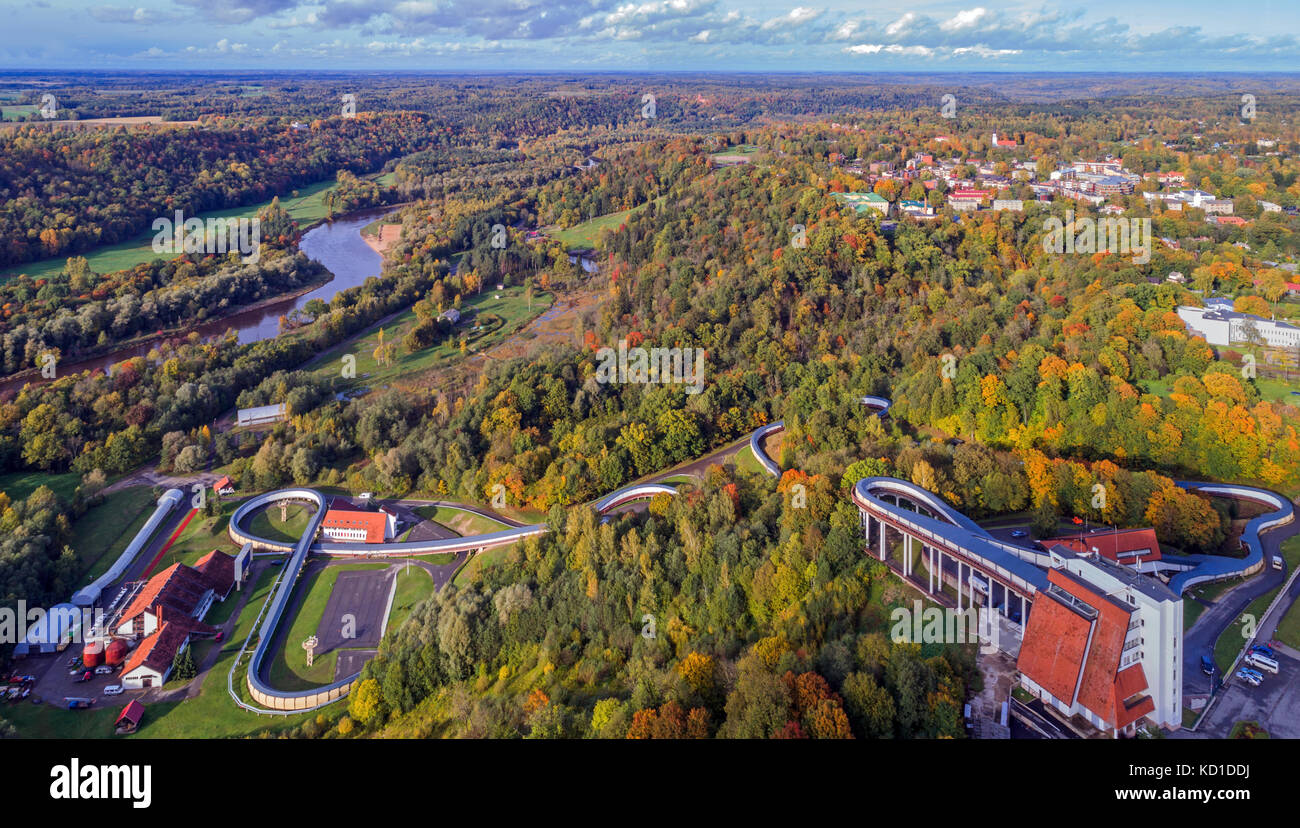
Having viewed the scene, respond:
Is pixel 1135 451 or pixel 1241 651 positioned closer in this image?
pixel 1241 651

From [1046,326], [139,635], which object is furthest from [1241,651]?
[139,635]

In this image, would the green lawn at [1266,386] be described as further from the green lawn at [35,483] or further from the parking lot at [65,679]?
the green lawn at [35,483]

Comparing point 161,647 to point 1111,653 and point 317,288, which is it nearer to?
point 1111,653

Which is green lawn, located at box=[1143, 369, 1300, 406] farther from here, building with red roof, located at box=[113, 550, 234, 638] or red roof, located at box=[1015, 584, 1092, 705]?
building with red roof, located at box=[113, 550, 234, 638]

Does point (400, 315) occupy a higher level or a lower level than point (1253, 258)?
lower

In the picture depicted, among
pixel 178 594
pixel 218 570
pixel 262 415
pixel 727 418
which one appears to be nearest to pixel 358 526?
pixel 218 570

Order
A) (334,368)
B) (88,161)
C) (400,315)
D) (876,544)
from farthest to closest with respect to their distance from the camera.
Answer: (88,161) → (400,315) → (334,368) → (876,544)
